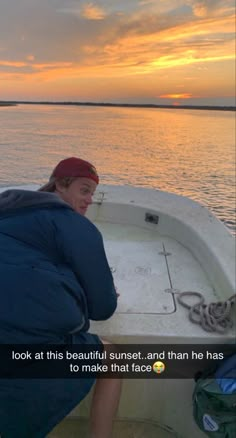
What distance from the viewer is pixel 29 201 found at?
160cm

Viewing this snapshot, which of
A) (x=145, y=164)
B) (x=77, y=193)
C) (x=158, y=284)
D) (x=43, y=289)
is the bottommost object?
(x=145, y=164)

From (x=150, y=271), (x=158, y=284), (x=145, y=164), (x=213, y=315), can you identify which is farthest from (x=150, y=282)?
(x=145, y=164)

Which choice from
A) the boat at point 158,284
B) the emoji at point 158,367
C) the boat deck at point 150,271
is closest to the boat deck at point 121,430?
the boat at point 158,284

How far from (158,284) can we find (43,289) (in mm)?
1433

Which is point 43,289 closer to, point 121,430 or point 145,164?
point 121,430

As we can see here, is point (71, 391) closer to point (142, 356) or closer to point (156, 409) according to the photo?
point (142, 356)

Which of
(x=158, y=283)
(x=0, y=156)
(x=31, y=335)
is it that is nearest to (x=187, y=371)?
(x=158, y=283)

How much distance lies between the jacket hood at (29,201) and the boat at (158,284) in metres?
0.81

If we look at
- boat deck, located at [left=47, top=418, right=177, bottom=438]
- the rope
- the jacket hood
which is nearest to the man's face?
the jacket hood

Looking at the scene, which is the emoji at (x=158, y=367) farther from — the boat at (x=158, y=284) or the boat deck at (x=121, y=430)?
the boat deck at (x=121, y=430)

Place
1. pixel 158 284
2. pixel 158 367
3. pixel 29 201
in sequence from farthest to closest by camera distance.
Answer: pixel 158 284 < pixel 158 367 < pixel 29 201

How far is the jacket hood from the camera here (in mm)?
1594

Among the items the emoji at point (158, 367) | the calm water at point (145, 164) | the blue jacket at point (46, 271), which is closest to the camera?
the blue jacket at point (46, 271)

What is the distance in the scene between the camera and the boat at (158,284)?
6.89 ft
